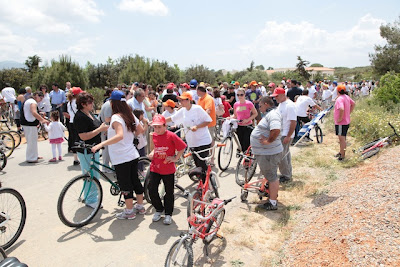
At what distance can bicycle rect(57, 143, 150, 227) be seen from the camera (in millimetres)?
4293

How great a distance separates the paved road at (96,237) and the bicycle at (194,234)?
606mm

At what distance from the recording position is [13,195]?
13.3ft

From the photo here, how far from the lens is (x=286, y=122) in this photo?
574 centimetres

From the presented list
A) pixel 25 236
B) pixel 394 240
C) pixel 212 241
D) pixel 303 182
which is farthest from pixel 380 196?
pixel 25 236

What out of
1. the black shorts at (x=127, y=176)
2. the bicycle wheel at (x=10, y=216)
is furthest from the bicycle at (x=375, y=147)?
the bicycle wheel at (x=10, y=216)

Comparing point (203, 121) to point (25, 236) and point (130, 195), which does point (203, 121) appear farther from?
point (25, 236)

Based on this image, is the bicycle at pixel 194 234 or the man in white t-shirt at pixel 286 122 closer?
the bicycle at pixel 194 234

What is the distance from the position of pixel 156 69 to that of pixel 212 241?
2970 cm

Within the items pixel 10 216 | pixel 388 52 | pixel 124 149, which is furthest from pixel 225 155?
pixel 388 52

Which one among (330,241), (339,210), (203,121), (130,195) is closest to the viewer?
(330,241)

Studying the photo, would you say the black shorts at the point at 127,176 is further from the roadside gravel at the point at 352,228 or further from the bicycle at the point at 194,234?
the roadside gravel at the point at 352,228

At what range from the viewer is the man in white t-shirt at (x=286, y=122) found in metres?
5.55

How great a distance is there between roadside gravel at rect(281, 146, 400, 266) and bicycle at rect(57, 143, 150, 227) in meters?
3.03

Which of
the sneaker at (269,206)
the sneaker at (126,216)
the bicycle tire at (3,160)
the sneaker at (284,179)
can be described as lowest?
the sneaker at (126,216)
